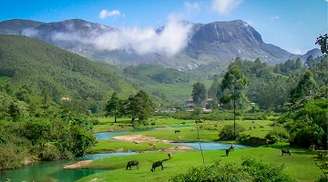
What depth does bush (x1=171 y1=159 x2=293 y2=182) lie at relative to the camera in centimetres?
2627

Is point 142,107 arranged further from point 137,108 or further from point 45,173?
point 45,173

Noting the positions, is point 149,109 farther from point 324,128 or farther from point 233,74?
point 324,128

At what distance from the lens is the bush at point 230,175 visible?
2627cm

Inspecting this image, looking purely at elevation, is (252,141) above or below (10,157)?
above

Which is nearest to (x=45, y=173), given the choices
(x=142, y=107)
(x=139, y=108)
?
(x=139, y=108)

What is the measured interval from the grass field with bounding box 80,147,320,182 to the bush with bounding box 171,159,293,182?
36.6 feet

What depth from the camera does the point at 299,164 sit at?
1935 inches

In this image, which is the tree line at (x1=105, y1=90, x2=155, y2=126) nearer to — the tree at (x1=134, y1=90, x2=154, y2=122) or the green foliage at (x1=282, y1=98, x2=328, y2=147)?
the tree at (x1=134, y1=90, x2=154, y2=122)

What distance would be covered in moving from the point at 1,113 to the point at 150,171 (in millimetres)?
61218

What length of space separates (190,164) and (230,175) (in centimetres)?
2907

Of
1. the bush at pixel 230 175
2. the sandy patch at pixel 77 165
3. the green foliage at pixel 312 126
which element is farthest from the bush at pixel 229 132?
the bush at pixel 230 175

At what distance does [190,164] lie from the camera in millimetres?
55125

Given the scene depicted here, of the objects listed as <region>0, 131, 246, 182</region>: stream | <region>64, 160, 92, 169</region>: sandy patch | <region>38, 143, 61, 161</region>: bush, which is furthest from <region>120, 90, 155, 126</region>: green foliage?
<region>64, 160, 92, 169</region>: sandy patch

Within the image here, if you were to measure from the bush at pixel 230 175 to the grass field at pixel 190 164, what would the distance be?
36.6 ft
